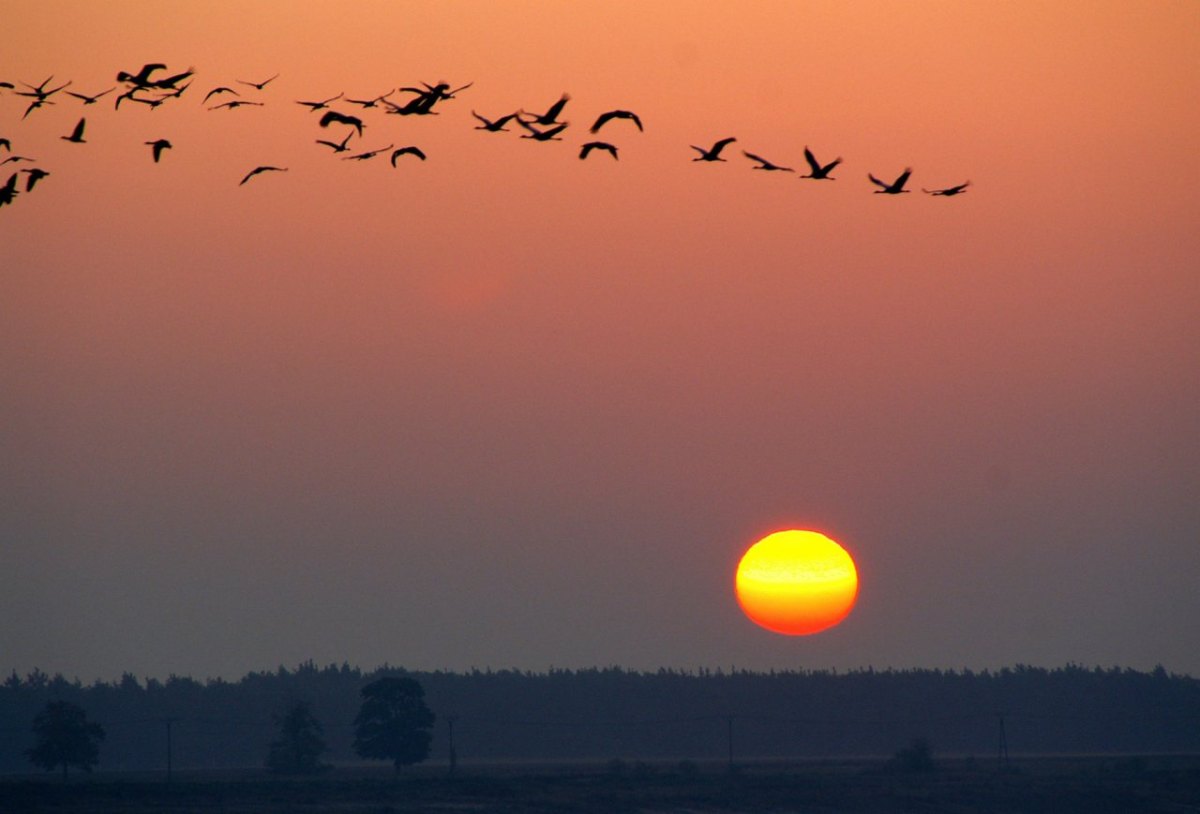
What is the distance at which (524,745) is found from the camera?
114 metres

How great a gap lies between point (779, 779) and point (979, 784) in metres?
8.07

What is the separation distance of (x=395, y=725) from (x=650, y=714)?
173ft

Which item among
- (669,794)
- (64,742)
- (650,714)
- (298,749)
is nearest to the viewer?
(669,794)

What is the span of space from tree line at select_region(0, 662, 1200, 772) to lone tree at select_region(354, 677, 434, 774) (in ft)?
65.8

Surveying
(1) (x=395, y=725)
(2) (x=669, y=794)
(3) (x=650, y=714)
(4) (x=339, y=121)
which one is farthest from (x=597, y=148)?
(3) (x=650, y=714)

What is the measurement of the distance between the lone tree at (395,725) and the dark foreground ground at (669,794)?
5219 millimetres

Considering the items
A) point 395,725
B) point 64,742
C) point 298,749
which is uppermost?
point 395,725

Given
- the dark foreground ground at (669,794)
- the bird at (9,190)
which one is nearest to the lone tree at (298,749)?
the dark foreground ground at (669,794)

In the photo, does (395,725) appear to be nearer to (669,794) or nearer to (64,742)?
(64,742)

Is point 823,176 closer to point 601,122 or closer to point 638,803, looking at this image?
point 601,122

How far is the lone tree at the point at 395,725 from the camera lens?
76625mm

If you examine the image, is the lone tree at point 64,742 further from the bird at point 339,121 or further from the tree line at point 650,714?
the bird at point 339,121

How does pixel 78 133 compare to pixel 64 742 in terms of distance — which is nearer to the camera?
pixel 78 133

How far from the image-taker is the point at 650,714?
416 ft
